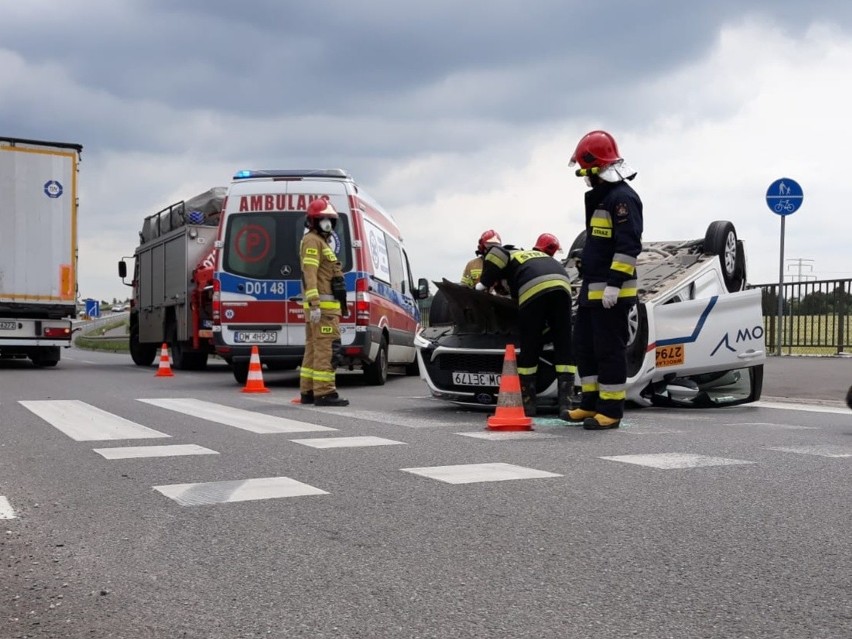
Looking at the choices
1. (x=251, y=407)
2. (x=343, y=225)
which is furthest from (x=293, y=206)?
(x=251, y=407)

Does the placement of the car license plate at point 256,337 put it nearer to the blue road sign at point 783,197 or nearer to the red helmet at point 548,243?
the red helmet at point 548,243

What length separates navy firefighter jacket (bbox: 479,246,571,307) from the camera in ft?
26.2

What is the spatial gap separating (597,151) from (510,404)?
6.69 ft

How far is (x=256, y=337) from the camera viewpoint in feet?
43.8

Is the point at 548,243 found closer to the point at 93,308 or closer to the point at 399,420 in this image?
the point at 399,420

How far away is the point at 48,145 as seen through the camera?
18422 millimetres

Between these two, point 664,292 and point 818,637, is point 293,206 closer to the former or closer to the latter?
point 664,292

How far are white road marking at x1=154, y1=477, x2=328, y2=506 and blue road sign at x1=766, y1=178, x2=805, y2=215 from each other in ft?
36.6

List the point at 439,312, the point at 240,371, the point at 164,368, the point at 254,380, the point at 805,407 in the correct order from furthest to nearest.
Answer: the point at 164,368 → the point at 240,371 → the point at 254,380 → the point at 439,312 → the point at 805,407

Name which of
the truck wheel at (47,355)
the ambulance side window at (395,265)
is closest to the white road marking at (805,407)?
the ambulance side window at (395,265)

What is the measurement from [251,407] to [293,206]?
4.71 m

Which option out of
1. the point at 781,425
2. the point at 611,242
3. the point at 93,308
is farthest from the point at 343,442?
the point at 93,308

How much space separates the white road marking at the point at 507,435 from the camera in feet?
22.0

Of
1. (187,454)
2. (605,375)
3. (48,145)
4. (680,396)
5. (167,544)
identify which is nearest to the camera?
(167,544)
